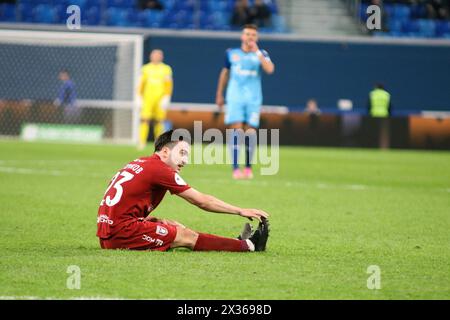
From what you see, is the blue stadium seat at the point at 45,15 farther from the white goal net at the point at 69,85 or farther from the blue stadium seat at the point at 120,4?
the blue stadium seat at the point at 120,4

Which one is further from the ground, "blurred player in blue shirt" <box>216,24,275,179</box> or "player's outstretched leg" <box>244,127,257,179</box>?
"blurred player in blue shirt" <box>216,24,275,179</box>

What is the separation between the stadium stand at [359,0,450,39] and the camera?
102ft

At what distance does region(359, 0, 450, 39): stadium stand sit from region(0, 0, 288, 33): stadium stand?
3.22 meters


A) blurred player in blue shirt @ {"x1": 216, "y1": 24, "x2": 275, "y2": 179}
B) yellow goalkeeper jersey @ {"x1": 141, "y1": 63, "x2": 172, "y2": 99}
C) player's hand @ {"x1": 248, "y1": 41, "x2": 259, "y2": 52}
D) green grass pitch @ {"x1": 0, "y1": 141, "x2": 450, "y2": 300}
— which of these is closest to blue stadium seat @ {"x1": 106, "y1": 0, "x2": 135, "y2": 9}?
yellow goalkeeper jersey @ {"x1": 141, "y1": 63, "x2": 172, "y2": 99}

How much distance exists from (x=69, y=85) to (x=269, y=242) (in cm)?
1984

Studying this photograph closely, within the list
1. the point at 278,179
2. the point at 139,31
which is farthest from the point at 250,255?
the point at 139,31

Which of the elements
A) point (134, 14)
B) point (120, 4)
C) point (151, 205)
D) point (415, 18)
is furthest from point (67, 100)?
point (151, 205)

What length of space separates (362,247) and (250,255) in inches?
52.5

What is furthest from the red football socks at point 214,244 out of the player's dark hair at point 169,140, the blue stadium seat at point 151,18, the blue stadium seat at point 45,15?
the blue stadium seat at point 151,18

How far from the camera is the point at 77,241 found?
9133 millimetres

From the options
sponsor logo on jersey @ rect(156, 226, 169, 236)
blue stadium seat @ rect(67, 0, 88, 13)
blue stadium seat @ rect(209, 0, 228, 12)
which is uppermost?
blue stadium seat @ rect(67, 0, 88, 13)

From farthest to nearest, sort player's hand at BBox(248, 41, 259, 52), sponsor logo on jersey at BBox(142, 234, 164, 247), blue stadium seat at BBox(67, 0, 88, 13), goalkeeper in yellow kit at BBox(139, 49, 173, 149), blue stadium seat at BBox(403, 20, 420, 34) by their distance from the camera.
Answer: blue stadium seat at BBox(403, 20, 420, 34) → blue stadium seat at BBox(67, 0, 88, 13) → goalkeeper in yellow kit at BBox(139, 49, 173, 149) → player's hand at BBox(248, 41, 259, 52) → sponsor logo on jersey at BBox(142, 234, 164, 247)

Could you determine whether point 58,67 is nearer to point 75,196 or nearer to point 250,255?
point 75,196

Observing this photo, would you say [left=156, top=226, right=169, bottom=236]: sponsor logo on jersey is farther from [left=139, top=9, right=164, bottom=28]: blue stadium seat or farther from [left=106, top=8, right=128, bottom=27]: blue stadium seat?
[left=139, top=9, right=164, bottom=28]: blue stadium seat
